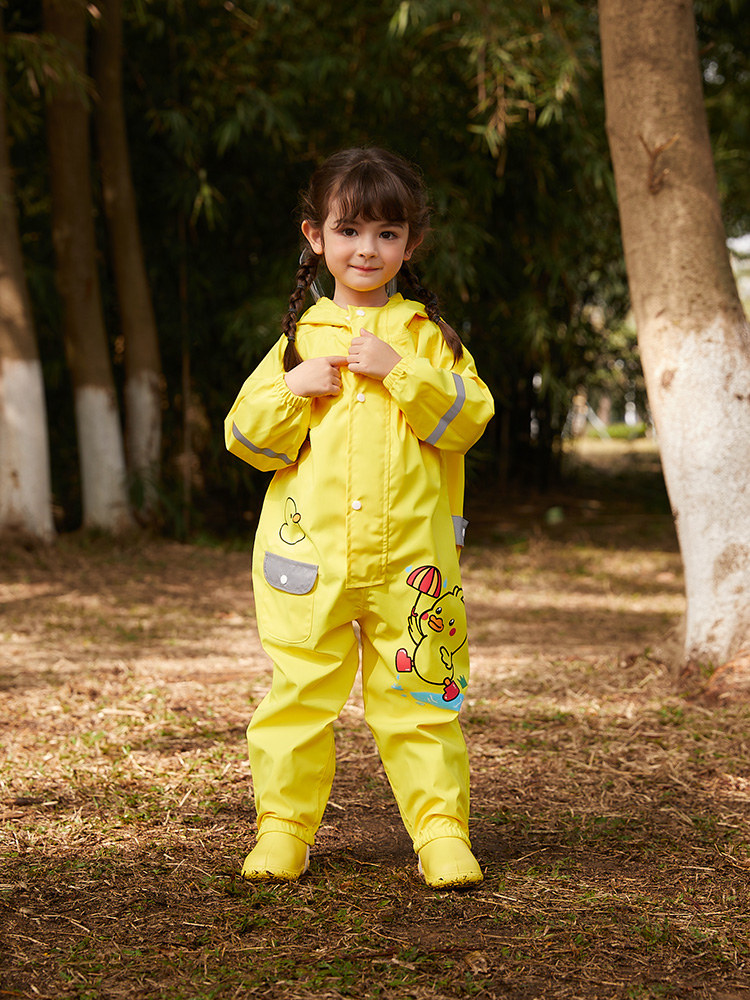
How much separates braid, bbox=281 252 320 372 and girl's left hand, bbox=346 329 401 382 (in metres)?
0.15

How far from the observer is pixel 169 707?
9.42 feet

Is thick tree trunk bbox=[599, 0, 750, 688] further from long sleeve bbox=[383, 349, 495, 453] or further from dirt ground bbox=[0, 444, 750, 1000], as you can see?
long sleeve bbox=[383, 349, 495, 453]

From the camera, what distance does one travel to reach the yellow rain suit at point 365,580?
172 centimetres

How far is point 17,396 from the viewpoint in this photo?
5.23 metres

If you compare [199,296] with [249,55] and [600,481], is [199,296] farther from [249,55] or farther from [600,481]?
[600,481]

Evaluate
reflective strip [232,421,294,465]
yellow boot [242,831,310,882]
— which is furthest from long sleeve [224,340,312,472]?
yellow boot [242,831,310,882]

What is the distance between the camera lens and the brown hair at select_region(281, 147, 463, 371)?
1716mm

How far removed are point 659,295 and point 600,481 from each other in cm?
717

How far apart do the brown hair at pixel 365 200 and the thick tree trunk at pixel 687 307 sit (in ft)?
4.23

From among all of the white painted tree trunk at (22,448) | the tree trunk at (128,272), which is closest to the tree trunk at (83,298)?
the tree trunk at (128,272)

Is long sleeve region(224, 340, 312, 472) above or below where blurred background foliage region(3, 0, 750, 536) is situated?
below

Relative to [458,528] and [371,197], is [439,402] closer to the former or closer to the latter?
[458,528]

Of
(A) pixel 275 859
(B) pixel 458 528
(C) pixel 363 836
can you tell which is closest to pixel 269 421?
(B) pixel 458 528

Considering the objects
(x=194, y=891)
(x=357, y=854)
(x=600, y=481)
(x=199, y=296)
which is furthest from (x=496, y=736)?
(x=600, y=481)
